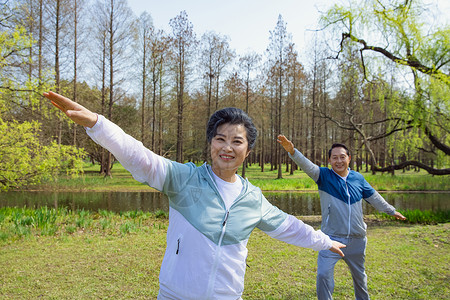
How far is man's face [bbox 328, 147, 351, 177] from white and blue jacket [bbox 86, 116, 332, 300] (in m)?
2.40

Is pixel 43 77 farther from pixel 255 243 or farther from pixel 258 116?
pixel 258 116

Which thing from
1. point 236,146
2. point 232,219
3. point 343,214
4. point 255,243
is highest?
point 236,146

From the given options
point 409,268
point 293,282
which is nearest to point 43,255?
point 293,282

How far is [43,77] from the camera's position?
29.9ft

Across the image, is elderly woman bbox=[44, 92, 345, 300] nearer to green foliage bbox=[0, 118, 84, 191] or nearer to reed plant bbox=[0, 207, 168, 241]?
reed plant bbox=[0, 207, 168, 241]

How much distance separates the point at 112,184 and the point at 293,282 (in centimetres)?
1827

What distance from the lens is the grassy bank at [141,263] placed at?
4.53 meters

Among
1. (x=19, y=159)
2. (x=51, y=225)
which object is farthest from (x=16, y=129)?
(x=51, y=225)

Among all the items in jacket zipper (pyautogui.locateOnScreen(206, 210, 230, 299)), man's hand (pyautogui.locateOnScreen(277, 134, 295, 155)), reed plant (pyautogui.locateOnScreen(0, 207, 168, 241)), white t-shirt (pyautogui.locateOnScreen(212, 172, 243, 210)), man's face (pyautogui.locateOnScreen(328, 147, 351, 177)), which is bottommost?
reed plant (pyautogui.locateOnScreen(0, 207, 168, 241))

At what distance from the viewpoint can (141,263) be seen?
571cm

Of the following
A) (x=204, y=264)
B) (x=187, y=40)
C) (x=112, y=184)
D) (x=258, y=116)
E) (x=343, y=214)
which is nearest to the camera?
(x=204, y=264)

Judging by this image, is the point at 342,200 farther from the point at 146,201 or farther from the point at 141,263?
the point at 146,201

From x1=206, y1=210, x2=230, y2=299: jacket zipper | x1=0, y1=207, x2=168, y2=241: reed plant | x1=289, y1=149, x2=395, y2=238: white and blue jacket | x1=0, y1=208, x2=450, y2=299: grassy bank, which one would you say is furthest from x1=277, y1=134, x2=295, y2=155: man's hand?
x1=0, y1=207, x2=168, y2=241: reed plant

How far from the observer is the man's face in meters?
3.95
